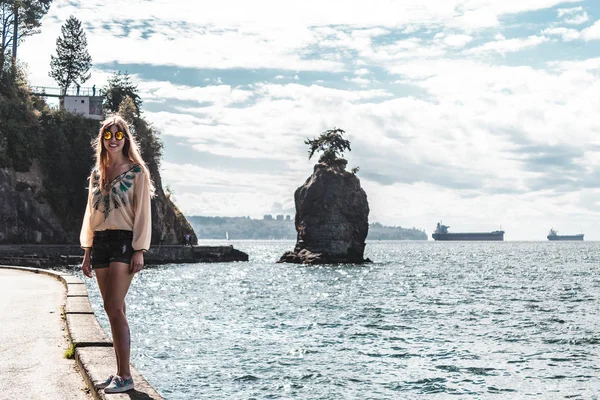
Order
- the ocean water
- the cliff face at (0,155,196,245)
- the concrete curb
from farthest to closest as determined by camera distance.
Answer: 1. the cliff face at (0,155,196,245)
2. the ocean water
3. the concrete curb

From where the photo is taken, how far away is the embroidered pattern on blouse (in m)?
6.89

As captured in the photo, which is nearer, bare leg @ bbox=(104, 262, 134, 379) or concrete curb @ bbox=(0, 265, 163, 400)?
bare leg @ bbox=(104, 262, 134, 379)

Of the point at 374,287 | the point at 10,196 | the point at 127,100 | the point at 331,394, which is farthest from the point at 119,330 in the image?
the point at 127,100

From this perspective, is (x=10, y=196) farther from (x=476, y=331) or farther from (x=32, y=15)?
(x=476, y=331)

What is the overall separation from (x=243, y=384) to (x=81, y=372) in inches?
341

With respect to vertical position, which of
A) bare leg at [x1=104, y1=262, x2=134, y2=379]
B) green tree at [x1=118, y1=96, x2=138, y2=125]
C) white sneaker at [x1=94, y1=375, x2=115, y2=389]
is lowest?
white sneaker at [x1=94, y1=375, x2=115, y2=389]

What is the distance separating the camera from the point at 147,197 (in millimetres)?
7008

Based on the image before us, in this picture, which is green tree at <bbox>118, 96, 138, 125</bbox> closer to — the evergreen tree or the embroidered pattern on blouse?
the evergreen tree

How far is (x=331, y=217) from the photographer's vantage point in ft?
292

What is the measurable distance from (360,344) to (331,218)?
65371 millimetres

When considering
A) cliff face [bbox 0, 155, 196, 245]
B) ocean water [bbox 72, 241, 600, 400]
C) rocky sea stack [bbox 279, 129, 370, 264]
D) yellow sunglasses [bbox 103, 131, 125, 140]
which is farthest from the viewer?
rocky sea stack [bbox 279, 129, 370, 264]

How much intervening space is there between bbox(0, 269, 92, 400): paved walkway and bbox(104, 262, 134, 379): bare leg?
790 millimetres

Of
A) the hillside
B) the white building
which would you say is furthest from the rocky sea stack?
the white building

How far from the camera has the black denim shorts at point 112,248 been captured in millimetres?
6855
